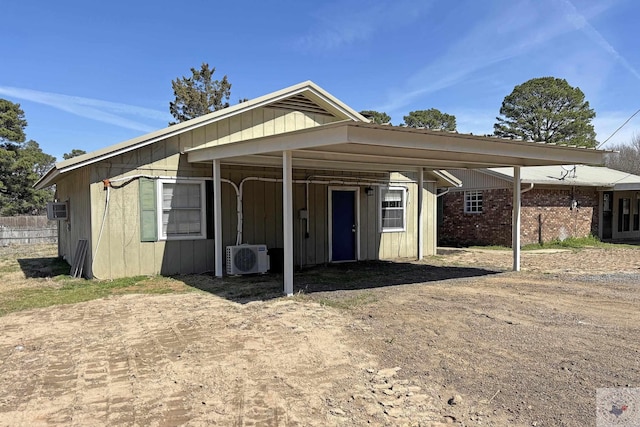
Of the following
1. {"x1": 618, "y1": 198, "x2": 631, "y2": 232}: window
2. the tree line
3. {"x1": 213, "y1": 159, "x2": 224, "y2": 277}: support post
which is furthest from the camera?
the tree line

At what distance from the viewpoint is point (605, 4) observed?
12.2 metres

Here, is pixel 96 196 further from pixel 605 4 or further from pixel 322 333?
pixel 605 4

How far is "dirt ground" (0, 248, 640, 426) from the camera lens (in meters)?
3.34

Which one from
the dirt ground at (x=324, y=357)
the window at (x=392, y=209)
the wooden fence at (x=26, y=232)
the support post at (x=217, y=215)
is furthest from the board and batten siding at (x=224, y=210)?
the wooden fence at (x=26, y=232)

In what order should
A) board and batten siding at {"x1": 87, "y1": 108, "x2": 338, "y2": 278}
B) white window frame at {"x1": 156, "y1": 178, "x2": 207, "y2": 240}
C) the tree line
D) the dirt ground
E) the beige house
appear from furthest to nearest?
the tree line, white window frame at {"x1": 156, "y1": 178, "x2": 207, "y2": 240}, board and batten siding at {"x1": 87, "y1": 108, "x2": 338, "y2": 278}, the beige house, the dirt ground

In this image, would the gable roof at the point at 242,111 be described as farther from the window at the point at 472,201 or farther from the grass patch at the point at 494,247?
the window at the point at 472,201

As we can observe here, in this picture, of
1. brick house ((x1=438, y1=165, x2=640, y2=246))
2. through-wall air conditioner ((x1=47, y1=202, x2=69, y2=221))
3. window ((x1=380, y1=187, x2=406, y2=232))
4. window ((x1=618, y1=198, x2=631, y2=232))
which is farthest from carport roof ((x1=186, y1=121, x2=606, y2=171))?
window ((x1=618, y1=198, x2=631, y2=232))

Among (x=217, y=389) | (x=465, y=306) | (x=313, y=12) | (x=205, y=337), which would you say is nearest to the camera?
(x=217, y=389)

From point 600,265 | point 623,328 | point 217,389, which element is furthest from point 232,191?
point 600,265

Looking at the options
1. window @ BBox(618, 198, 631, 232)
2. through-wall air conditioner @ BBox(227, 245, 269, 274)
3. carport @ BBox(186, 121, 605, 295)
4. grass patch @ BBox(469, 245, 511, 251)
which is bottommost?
grass patch @ BBox(469, 245, 511, 251)

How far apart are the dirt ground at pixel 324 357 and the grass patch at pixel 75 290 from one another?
0.45 meters

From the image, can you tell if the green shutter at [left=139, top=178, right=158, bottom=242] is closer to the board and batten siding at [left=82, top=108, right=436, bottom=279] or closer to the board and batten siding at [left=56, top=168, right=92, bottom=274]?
the board and batten siding at [left=82, top=108, right=436, bottom=279]

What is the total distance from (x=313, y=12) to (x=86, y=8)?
243 inches

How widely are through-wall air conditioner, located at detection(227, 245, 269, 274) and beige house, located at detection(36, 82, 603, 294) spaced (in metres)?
0.04
